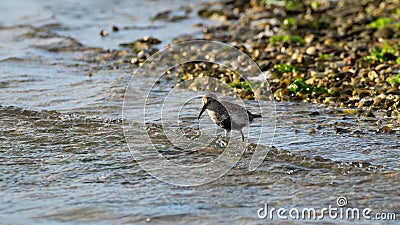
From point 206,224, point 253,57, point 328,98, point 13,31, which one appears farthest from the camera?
point 13,31

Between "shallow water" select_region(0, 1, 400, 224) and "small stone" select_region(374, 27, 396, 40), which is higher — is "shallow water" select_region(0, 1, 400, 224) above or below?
below

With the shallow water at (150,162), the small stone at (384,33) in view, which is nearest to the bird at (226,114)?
the shallow water at (150,162)

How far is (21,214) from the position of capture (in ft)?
20.7

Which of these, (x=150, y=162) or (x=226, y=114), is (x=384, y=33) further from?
A: (x=150, y=162)

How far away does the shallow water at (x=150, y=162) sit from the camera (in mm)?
6438

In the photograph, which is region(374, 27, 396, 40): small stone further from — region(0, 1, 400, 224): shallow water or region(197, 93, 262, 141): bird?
region(197, 93, 262, 141): bird

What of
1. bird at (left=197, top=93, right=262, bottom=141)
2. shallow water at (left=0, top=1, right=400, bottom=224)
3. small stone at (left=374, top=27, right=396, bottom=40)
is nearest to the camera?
shallow water at (left=0, top=1, right=400, bottom=224)

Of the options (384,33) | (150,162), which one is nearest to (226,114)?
(150,162)

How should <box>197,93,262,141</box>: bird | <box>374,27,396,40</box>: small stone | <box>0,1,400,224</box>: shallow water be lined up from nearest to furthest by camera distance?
<box>0,1,400,224</box>: shallow water < <box>197,93,262,141</box>: bird < <box>374,27,396,40</box>: small stone

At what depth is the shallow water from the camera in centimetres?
644

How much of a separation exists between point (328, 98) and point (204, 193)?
4.10 meters

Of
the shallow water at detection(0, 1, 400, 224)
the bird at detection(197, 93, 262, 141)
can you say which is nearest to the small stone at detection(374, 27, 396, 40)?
the shallow water at detection(0, 1, 400, 224)

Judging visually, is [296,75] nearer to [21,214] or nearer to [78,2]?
[21,214]

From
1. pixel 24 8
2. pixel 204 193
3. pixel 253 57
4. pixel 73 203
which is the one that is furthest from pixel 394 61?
pixel 24 8
